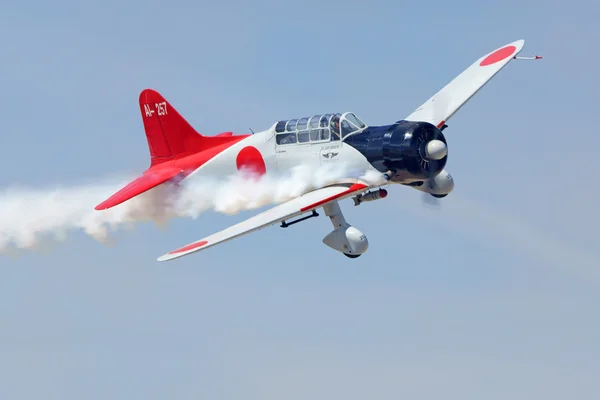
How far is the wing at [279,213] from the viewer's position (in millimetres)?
33497

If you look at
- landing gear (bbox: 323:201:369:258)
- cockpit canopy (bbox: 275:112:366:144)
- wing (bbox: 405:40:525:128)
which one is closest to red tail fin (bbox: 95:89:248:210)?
cockpit canopy (bbox: 275:112:366:144)

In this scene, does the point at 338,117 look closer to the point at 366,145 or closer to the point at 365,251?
the point at 366,145

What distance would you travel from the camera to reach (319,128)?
119ft

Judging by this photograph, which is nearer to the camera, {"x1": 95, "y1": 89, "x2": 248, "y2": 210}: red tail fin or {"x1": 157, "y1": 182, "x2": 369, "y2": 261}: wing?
{"x1": 157, "y1": 182, "x2": 369, "y2": 261}: wing

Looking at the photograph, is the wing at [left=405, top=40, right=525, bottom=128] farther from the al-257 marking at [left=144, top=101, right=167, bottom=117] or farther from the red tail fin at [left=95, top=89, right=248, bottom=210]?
the al-257 marking at [left=144, top=101, right=167, bottom=117]

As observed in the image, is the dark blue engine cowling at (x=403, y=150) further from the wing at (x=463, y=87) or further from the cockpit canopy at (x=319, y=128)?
the wing at (x=463, y=87)

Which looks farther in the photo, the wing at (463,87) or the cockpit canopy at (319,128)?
the wing at (463,87)

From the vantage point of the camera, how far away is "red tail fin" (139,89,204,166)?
40.2 m

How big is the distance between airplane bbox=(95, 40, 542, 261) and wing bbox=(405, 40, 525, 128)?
0.10 feet

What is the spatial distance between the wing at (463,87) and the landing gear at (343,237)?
4.89 meters

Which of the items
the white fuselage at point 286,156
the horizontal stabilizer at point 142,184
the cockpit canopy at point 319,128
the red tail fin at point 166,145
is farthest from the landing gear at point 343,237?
the horizontal stabilizer at point 142,184

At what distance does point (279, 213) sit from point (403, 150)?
3566mm

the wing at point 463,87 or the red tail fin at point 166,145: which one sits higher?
the red tail fin at point 166,145

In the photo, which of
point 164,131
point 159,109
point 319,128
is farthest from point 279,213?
point 159,109
